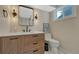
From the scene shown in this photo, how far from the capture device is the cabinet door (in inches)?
49.0

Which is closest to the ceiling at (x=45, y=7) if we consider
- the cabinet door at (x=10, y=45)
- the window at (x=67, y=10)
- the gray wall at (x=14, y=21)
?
the gray wall at (x=14, y=21)

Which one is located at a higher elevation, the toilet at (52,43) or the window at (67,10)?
the window at (67,10)

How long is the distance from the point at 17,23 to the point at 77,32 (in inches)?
35.0

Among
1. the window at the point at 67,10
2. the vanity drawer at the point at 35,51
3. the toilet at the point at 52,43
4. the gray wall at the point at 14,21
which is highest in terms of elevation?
the window at the point at 67,10

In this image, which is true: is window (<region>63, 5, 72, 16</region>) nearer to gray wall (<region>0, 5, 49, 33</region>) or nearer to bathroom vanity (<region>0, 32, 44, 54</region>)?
gray wall (<region>0, 5, 49, 33</region>)

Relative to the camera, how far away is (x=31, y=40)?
4.68ft

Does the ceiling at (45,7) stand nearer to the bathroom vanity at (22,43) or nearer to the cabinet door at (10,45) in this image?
the bathroom vanity at (22,43)

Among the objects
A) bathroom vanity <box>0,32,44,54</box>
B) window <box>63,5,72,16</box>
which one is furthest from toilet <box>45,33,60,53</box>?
window <box>63,5,72,16</box>

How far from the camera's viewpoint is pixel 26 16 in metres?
1.46

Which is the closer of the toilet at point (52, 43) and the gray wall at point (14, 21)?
the gray wall at point (14, 21)

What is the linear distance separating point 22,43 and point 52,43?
44cm

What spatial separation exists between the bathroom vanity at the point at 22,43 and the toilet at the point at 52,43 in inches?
3.5

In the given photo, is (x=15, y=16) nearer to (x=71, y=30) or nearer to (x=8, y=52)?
(x=8, y=52)

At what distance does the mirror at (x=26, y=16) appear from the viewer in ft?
4.59
